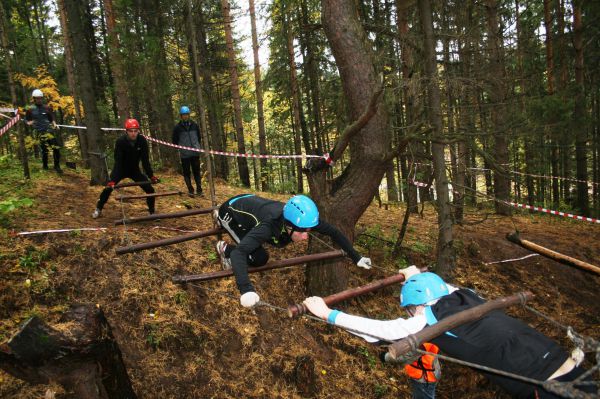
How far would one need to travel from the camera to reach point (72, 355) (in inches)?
130

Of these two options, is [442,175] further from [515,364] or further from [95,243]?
[95,243]

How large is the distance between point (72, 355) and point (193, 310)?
2.34 meters

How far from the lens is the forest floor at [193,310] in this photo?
4.71 m

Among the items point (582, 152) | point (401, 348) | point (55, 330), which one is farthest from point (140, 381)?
point (582, 152)

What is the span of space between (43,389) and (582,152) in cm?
1819

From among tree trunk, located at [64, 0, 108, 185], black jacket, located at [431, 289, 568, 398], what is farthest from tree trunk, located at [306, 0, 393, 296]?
tree trunk, located at [64, 0, 108, 185]

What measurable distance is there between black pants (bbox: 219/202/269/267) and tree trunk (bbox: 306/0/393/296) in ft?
4.73

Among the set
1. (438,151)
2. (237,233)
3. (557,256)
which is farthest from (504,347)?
(438,151)

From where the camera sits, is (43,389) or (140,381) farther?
(140,381)

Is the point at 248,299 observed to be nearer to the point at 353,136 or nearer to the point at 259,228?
the point at 259,228

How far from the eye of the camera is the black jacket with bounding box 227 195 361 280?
4.20 meters

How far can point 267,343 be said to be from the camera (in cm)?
566

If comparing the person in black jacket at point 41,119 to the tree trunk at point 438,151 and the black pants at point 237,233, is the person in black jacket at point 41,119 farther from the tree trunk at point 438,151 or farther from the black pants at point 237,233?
the tree trunk at point 438,151

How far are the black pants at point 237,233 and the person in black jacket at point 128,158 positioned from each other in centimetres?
259
